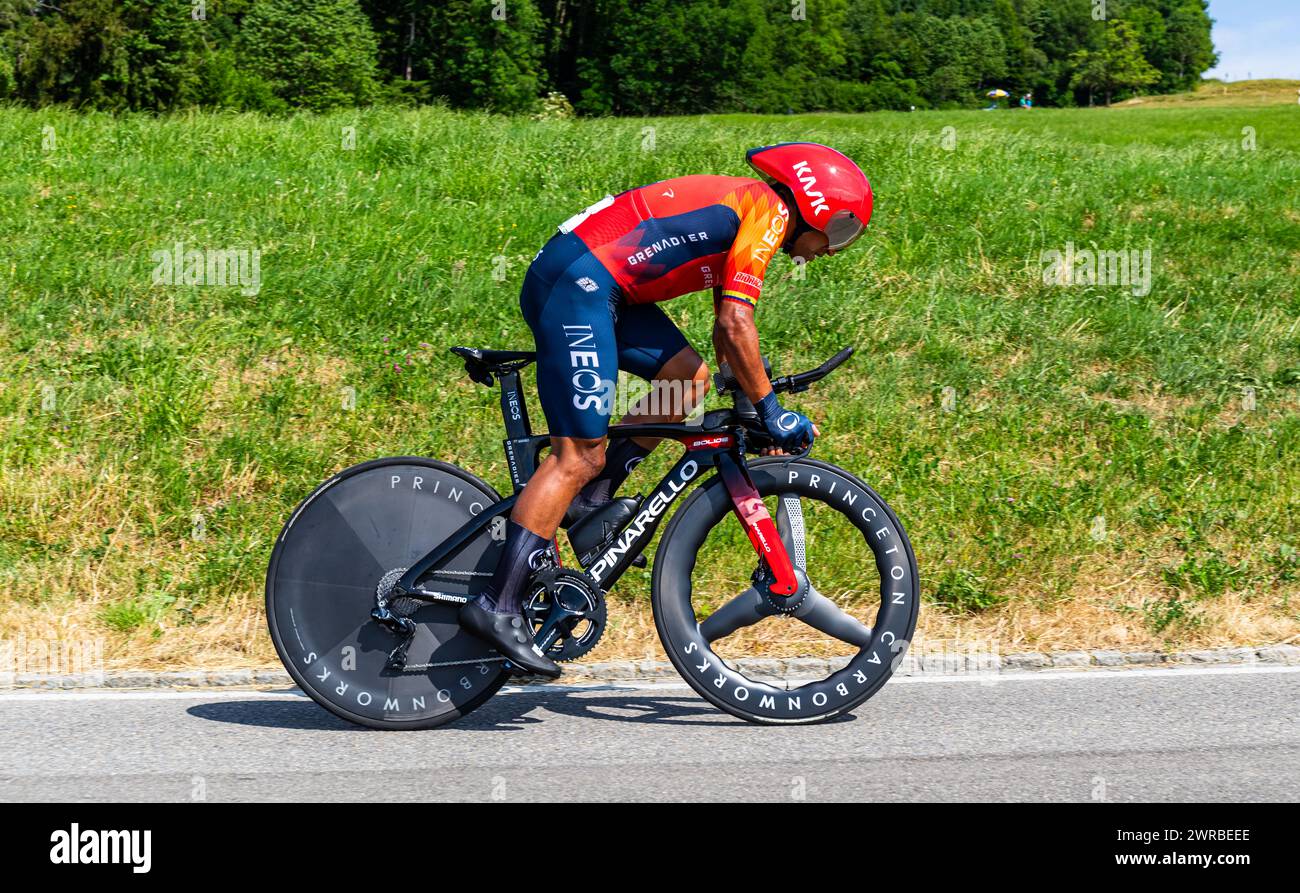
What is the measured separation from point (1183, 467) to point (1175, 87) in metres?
142

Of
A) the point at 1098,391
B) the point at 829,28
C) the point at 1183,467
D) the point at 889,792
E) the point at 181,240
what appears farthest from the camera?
the point at 829,28

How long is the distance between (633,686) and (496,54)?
70.8 metres

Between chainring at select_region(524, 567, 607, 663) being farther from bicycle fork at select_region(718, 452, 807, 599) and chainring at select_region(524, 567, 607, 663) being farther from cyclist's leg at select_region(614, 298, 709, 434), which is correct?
cyclist's leg at select_region(614, 298, 709, 434)

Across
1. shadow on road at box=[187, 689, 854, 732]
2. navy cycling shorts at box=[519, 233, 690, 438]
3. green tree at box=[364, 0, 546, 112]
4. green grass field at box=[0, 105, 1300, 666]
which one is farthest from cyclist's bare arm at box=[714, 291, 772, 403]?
green tree at box=[364, 0, 546, 112]

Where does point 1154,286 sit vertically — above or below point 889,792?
above

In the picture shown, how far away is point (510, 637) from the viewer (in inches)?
180

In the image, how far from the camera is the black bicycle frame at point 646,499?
472cm

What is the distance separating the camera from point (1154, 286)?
11055 millimetres

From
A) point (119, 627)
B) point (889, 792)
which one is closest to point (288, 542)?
point (119, 627)

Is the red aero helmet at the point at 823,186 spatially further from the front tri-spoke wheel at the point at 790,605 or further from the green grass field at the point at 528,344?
the green grass field at the point at 528,344

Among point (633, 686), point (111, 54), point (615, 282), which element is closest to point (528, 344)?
point (633, 686)

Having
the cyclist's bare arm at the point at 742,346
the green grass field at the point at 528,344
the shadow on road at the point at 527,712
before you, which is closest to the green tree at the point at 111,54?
the green grass field at the point at 528,344

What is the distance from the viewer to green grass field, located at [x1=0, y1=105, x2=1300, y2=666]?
6520 millimetres

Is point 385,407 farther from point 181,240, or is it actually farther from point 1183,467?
point 1183,467
